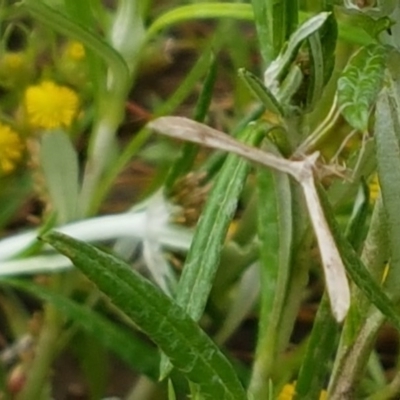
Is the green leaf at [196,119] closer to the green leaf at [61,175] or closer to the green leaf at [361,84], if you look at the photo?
the green leaf at [61,175]

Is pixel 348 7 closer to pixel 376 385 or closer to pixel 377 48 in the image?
pixel 377 48

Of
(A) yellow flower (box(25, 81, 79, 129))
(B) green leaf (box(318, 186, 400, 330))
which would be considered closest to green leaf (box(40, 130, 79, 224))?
(A) yellow flower (box(25, 81, 79, 129))

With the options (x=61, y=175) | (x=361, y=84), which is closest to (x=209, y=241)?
(x=361, y=84)

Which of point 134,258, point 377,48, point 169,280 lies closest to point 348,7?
point 377,48

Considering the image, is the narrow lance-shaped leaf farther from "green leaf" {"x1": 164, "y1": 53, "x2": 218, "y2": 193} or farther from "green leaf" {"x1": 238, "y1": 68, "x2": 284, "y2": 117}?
"green leaf" {"x1": 164, "y1": 53, "x2": 218, "y2": 193}

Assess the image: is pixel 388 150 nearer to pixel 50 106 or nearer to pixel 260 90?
pixel 260 90
